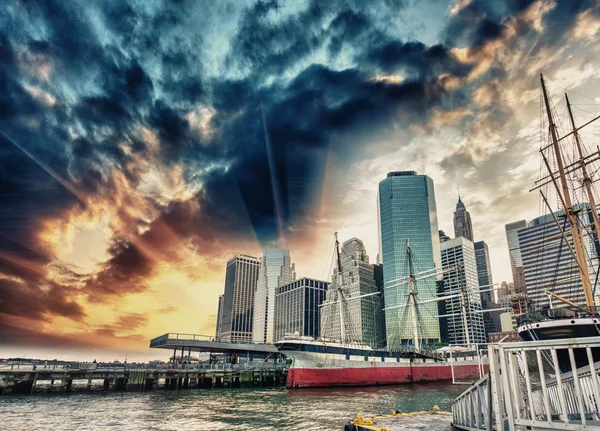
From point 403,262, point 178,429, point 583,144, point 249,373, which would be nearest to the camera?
point 178,429

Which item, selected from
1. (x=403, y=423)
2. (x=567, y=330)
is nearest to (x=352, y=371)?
(x=567, y=330)

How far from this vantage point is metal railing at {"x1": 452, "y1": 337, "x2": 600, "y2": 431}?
7.31 meters

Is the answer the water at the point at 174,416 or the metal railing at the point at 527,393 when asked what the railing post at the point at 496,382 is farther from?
the water at the point at 174,416

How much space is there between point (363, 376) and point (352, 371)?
281 cm

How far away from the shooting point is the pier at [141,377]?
160 feet

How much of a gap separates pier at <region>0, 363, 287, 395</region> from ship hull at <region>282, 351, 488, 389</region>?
14920 mm

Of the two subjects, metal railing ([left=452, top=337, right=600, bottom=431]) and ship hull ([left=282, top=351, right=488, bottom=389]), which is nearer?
metal railing ([left=452, top=337, right=600, bottom=431])

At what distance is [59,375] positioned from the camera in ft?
167

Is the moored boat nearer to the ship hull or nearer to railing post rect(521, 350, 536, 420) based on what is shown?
the ship hull

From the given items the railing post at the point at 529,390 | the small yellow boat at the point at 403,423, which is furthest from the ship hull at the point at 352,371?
the railing post at the point at 529,390

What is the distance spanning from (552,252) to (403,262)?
80.4m

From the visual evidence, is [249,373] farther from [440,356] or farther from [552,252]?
[552,252]

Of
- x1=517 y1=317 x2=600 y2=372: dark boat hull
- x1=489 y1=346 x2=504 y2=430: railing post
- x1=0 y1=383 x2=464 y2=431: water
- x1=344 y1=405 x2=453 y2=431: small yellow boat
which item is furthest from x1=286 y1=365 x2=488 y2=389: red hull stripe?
x1=489 y1=346 x2=504 y2=430: railing post

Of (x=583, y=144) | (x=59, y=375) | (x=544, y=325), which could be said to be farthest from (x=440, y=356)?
(x=59, y=375)
